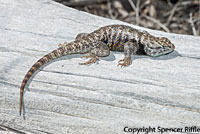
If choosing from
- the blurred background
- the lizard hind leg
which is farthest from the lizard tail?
the blurred background

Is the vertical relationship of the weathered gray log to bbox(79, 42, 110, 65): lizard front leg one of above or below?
below

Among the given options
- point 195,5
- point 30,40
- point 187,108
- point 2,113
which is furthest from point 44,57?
point 195,5

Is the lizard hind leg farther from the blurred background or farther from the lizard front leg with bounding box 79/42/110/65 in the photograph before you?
the blurred background

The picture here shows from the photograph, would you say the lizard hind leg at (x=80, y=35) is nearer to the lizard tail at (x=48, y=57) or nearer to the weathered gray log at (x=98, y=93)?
the lizard tail at (x=48, y=57)

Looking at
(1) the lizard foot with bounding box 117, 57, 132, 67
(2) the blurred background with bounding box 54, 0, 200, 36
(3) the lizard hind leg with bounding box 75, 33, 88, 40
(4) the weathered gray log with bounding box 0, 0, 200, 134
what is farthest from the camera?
(2) the blurred background with bounding box 54, 0, 200, 36

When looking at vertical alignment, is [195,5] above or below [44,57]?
above

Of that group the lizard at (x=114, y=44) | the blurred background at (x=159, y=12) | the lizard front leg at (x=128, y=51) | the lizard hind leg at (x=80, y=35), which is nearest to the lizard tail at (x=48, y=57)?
the lizard at (x=114, y=44)

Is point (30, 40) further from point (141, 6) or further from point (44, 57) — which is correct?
point (141, 6)
